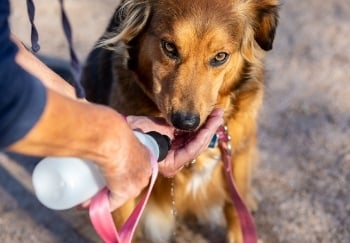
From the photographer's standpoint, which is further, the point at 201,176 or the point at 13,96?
the point at 201,176

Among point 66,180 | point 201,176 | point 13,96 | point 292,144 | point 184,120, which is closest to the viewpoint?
point 13,96

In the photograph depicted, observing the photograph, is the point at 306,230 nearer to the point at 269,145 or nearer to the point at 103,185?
the point at 269,145

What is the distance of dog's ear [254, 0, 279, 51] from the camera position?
2248mm

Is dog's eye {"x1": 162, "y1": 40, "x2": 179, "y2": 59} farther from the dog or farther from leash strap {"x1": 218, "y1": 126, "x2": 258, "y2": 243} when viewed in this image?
leash strap {"x1": 218, "y1": 126, "x2": 258, "y2": 243}

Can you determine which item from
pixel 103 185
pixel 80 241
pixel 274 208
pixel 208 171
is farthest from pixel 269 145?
pixel 103 185

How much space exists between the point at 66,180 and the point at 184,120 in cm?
68

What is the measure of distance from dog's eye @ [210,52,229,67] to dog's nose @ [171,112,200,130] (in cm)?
21

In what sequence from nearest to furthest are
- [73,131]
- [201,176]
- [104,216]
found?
1. [73,131]
2. [104,216]
3. [201,176]

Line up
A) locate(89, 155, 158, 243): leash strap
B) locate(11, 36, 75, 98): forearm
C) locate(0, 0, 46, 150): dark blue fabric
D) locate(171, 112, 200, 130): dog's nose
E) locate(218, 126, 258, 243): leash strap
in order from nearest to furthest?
locate(0, 0, 46, 150): dark blue fabric, locate(89, 155, 158, 243): leash strap, locate(11, 36, 75, 98): forearm, locate(171, 112, 200, 130): dog's nose, locate(218, 126, 258, 243): leash strap

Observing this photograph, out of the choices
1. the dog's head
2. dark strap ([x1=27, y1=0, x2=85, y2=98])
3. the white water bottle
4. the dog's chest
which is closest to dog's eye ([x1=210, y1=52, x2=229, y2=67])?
the dog's head

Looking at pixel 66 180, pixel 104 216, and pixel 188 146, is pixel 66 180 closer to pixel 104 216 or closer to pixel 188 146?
pixel 104 216

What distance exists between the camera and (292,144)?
314 centimetres

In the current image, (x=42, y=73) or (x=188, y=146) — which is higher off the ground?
(x=42, y=73)

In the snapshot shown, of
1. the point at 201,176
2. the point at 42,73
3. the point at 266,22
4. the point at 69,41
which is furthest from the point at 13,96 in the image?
the point at 201,176
